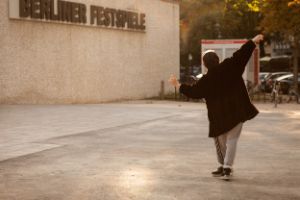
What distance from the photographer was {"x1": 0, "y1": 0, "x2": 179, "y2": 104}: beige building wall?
69.7 feet

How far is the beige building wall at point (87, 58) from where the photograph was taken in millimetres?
21234

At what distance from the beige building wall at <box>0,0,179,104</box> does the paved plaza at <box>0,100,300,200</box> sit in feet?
18.7

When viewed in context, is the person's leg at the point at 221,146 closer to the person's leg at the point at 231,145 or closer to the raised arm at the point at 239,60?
the person's leg at the point at 231,145

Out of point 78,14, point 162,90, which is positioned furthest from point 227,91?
point 162,90

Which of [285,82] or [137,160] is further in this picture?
[285,82]

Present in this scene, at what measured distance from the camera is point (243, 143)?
1130 centimetres

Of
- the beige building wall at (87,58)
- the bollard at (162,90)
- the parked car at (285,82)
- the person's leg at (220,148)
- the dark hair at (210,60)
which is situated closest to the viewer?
the dark hair at (210,60)

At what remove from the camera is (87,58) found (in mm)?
25016

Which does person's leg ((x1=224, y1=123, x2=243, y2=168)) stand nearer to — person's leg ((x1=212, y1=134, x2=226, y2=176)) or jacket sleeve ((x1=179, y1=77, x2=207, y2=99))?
person's leg ((x1=212, y1=134, x2=226, y2=176))

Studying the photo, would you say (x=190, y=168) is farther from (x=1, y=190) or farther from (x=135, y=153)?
(x=1, y=190)

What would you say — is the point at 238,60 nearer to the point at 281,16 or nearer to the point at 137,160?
the point at 137,160

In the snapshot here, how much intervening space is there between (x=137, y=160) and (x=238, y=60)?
2.55 meters

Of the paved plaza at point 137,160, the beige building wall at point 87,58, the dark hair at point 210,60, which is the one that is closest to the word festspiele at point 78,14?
the beige building wall at point 87,58

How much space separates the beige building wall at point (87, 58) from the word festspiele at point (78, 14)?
0.28 meters
